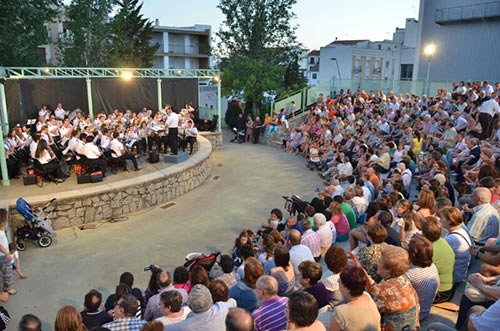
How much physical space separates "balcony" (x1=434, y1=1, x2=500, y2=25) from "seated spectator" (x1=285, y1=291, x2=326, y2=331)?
22511 mm

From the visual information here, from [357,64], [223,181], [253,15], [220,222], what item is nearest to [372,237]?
[220,222]

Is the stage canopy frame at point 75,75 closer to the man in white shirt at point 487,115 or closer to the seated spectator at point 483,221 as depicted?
the seated spectator at point 483,221

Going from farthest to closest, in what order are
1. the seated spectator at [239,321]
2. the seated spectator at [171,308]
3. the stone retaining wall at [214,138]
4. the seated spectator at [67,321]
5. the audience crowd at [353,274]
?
the stone retaining wall at [214,138] < the seated spectator at [171,308] < the seated spectator at [67,321] < the audience crowd at [353,274] < the seated spectator at [239,321]

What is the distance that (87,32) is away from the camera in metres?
24.9

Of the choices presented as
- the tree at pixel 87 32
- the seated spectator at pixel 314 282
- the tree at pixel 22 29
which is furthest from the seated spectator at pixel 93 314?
the tree at pixel 87 32

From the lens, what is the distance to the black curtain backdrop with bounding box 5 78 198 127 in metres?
14.3

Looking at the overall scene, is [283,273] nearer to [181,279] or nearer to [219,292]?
[219,292]

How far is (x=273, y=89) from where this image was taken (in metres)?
27.5

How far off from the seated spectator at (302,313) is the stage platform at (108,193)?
7.47m

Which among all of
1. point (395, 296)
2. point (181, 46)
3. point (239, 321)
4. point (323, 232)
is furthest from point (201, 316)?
point (181, 46)

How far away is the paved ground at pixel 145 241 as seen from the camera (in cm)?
663

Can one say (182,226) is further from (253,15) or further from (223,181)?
(253,15)

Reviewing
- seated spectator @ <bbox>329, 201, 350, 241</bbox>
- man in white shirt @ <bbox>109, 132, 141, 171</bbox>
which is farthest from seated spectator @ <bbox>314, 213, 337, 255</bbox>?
man in white shirt @ <bbox>109, 132, 141, 171</bbox>

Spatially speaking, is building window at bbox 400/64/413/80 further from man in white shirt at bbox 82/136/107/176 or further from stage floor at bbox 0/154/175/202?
man in white shirt at bbox 82/136/107/176
